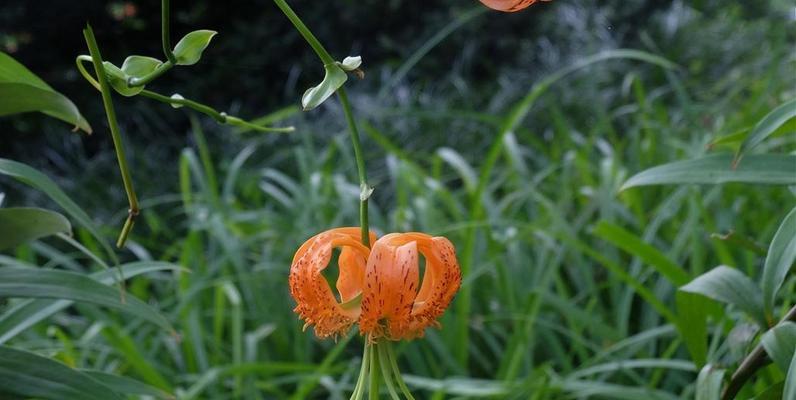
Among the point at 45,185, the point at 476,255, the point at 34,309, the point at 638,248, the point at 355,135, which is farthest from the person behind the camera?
the point at 476,255

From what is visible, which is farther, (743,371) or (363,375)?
(743,371)

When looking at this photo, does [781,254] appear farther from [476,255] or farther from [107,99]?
[476,255]

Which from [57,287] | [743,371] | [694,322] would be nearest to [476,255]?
[694,322]

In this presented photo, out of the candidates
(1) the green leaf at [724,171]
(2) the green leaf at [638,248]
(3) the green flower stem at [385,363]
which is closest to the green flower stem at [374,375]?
(3) the green flower stem at [385,363]

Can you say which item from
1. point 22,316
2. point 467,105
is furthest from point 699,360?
point 467,105

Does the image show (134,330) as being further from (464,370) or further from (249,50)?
(249,50)

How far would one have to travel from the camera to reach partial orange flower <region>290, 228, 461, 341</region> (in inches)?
16.3

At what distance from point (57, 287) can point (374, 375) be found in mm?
195

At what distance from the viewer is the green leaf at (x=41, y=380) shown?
0.47 metres

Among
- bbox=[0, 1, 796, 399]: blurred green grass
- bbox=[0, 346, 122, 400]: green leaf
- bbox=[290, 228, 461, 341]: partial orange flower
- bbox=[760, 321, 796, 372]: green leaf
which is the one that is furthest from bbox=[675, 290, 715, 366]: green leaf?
bbox=[0, 346, 122, 400]: green leaf

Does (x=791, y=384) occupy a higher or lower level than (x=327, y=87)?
lower

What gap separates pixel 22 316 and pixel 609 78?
8.08 ft

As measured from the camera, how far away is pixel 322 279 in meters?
0.45

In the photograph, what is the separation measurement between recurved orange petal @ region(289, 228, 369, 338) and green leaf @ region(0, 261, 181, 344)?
223 mm
